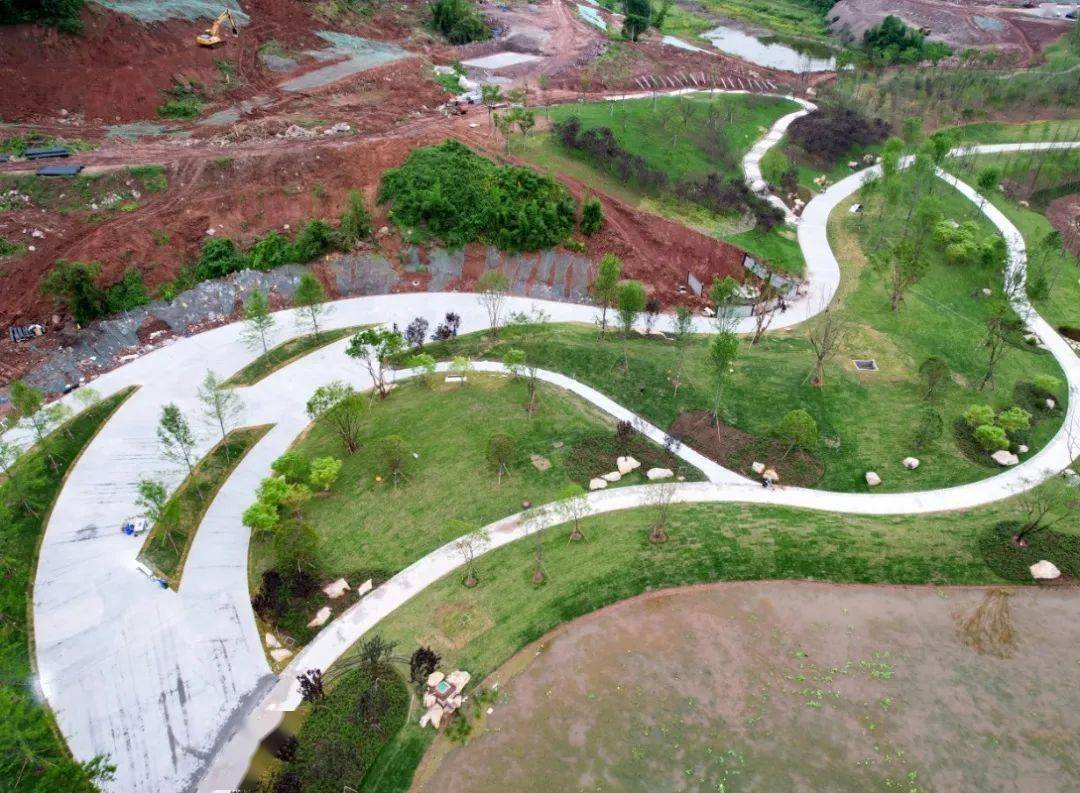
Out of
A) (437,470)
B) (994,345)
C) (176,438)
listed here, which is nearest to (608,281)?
(437,470)

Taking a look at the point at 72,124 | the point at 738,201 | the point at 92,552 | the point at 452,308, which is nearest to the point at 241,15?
the point at 72,124

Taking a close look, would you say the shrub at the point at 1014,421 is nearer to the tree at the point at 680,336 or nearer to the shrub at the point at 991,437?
the shrub at the point at 991,437

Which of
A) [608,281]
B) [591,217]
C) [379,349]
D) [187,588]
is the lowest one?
[187,588]

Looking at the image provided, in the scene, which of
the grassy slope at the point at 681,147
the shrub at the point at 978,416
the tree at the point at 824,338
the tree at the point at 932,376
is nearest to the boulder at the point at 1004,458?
the shrub at the point at 978,416

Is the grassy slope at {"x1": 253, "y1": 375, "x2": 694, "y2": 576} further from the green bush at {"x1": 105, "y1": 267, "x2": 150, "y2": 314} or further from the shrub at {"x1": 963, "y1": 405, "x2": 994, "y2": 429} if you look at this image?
the shrub at {"x1": 963, "y1": 405, "x2": 994, "y2": 429}

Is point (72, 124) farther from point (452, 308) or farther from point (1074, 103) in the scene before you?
point (1074, 103)

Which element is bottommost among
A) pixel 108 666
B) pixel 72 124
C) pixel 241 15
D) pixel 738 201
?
pixel 108 666

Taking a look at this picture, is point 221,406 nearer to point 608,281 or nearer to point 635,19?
point 608,281

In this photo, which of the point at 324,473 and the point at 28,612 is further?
the point at 324,473
